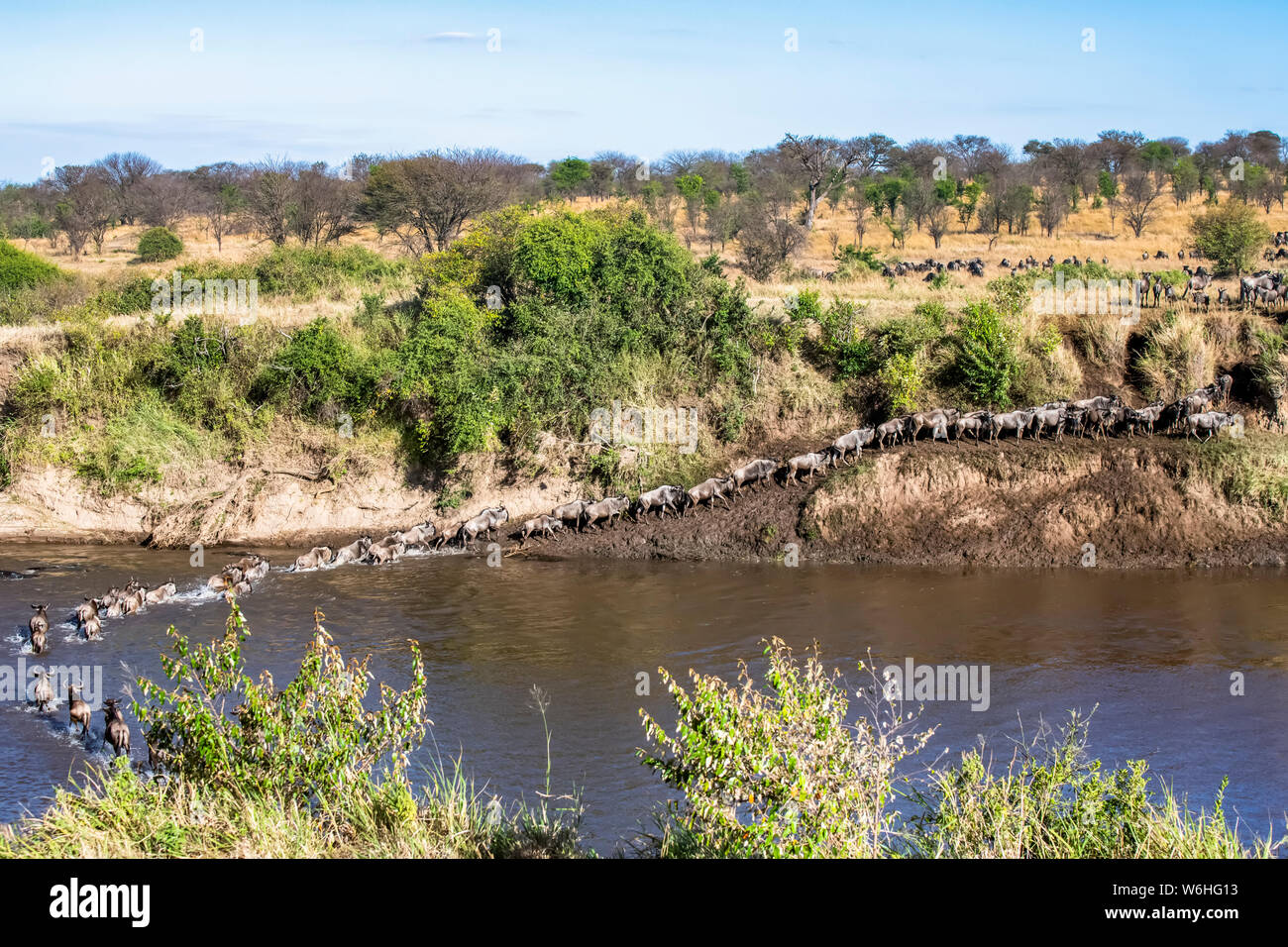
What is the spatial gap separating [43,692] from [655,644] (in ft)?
25.5

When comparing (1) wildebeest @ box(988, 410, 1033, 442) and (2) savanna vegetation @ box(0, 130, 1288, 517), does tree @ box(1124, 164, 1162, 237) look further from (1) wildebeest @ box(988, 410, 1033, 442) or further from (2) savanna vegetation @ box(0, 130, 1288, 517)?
(1) wildebeest @ box(988, 410, 1033, 442)

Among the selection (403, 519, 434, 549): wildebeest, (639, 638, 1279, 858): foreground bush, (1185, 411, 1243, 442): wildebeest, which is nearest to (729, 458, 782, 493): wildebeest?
(403, 519, 434, 549): wildebeest

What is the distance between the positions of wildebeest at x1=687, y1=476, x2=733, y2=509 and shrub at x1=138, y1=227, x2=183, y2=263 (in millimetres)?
27338

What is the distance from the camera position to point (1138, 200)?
4806cm

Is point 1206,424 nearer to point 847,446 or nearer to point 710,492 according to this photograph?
point 847,446

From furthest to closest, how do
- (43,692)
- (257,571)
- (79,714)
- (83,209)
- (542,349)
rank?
(83,209) → (542,349) → (257,571) → (43,692) → (79,714)

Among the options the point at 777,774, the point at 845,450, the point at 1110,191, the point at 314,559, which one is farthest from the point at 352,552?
the point at 1110,191

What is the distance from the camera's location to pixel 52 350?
2483cm

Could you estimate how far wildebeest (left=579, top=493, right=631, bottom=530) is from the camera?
20.6 meters

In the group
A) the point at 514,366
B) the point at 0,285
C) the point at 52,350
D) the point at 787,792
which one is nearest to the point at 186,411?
the point at 52,350

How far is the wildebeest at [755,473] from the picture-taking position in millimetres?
20750

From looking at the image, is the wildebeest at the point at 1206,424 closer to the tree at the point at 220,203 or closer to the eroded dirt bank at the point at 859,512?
the eroded dirt bank at the point at 859,512

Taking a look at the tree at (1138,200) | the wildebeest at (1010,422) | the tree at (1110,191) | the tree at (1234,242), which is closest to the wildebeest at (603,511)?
the wildebeest at (1010,422)
